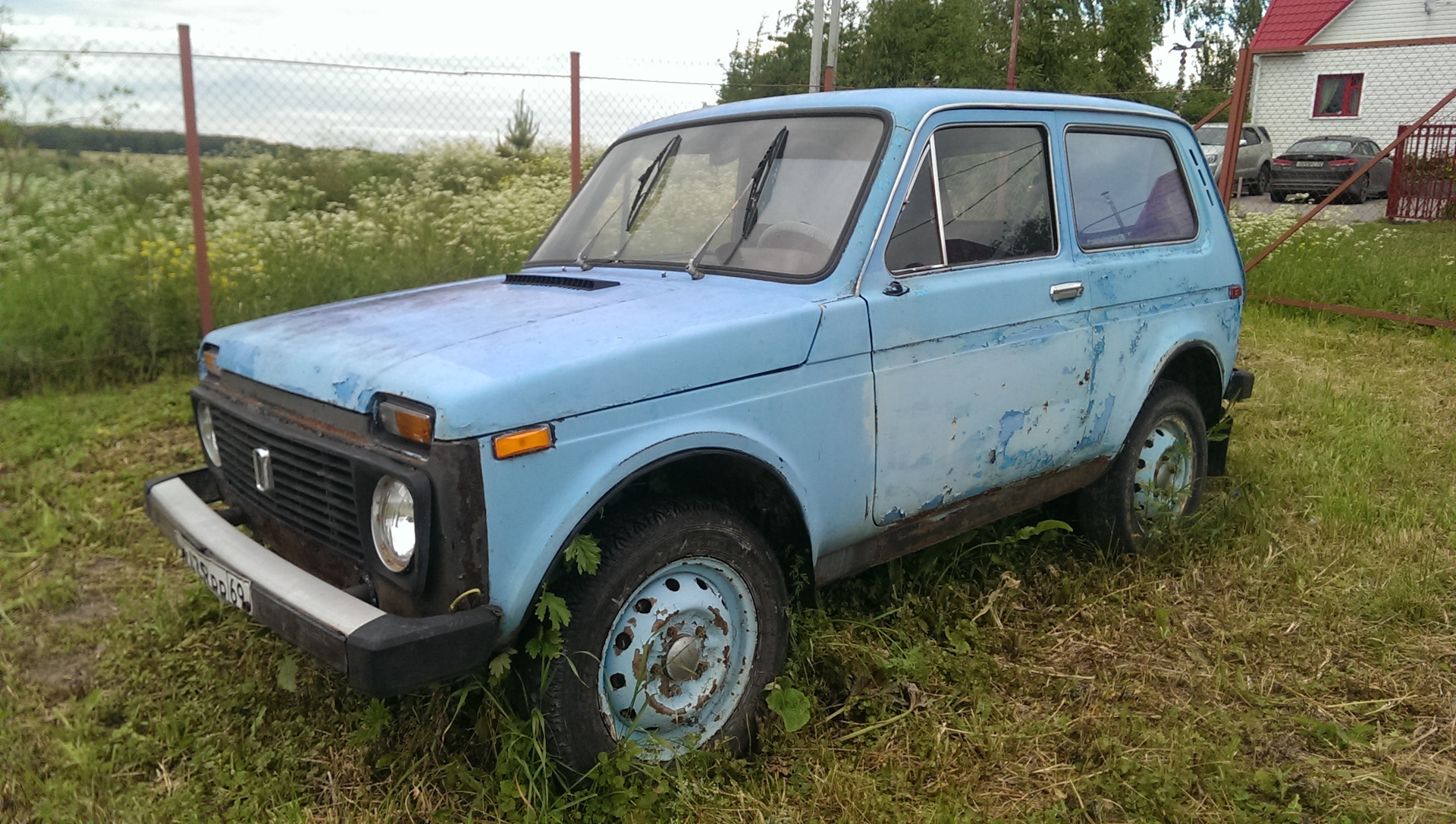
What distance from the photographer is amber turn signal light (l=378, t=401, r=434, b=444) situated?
220 centimetres

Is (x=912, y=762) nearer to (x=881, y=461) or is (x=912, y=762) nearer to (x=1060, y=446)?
(x=881, y=461)

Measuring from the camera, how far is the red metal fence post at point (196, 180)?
6.14 meters

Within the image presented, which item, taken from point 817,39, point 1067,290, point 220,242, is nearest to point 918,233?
point 1067,290

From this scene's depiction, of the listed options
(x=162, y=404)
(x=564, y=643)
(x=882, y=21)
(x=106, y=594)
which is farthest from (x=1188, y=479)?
(x=882, y=21)

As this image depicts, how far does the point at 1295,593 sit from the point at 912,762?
1.95 meters

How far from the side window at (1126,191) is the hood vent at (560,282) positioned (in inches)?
70.4

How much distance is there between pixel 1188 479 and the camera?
445cm

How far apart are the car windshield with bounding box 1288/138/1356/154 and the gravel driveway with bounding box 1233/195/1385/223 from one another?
3.73 feet

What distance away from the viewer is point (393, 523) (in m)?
2.34

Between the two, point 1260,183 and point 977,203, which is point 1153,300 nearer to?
point 977,203

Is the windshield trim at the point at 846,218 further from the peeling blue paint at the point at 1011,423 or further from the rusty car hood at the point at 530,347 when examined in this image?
the peeling blue paint at the point at 1011,423

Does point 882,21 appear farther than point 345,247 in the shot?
Yes

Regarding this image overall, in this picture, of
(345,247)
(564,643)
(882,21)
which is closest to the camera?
(564,643)

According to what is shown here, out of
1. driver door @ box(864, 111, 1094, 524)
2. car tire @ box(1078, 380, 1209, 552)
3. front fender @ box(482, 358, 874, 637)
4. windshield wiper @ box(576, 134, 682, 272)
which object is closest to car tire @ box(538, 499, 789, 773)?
front fender @ box(482, 358, 874, 637)
